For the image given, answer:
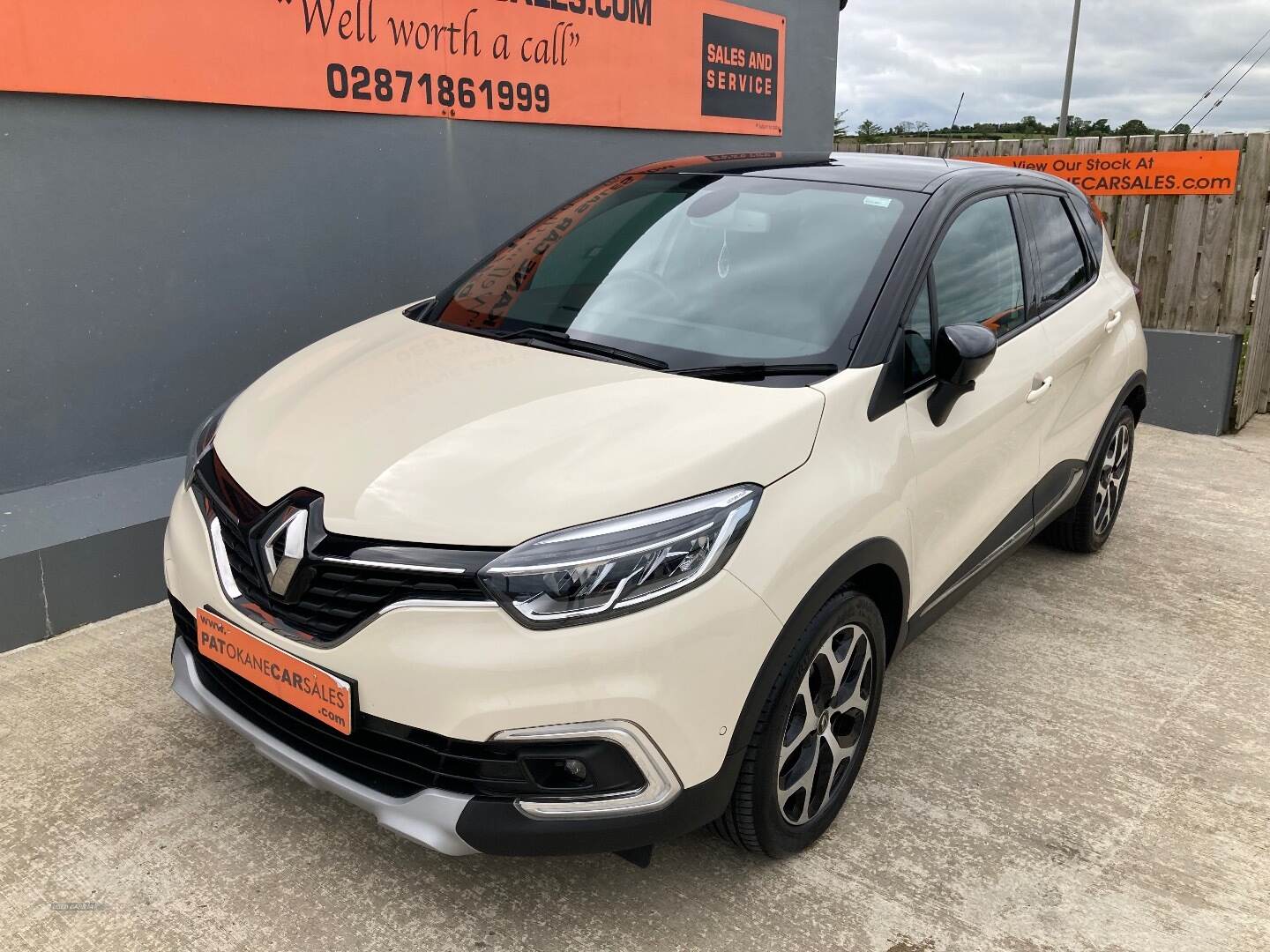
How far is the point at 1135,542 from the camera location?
478 centimetres

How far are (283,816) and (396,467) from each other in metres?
1.11

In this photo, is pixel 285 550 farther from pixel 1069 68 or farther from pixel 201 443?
pixel 1069 68

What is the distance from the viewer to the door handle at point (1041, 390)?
3.31 metres

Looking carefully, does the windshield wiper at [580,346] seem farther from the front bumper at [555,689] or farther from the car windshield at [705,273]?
the front bumper at [555,689]

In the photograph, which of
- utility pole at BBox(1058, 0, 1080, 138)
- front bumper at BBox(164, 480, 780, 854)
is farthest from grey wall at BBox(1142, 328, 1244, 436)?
utility pole at BBox(1058, 0, 1080, 138)

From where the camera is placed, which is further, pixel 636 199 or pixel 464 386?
pixel 636 199

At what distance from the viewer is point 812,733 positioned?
246 centimetres

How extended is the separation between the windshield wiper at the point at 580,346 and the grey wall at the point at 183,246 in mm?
1943

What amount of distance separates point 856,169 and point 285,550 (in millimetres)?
2180

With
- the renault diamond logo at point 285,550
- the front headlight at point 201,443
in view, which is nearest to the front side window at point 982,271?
the renault diamond logo at point 285,550

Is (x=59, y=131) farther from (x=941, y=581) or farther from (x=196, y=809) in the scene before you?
(x=941, y=581)

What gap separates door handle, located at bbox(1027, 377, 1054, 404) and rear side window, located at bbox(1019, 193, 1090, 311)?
283mm

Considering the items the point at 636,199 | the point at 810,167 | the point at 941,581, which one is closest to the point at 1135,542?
the point at 941,581

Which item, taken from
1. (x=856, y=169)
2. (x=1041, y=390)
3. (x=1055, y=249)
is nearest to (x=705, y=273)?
(x=856, y=169)
